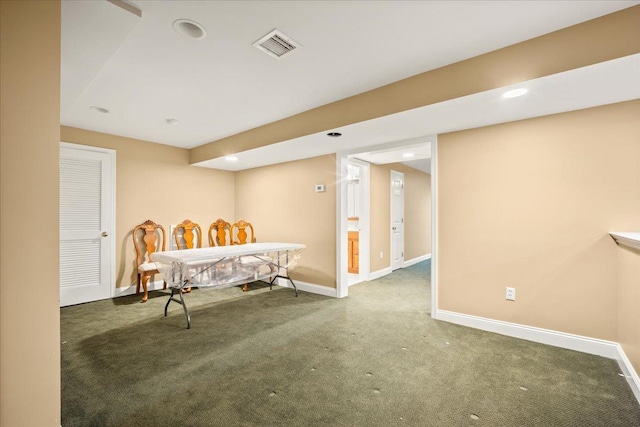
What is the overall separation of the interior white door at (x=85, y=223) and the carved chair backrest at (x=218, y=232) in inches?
55.8

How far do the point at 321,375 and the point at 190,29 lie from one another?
244cm

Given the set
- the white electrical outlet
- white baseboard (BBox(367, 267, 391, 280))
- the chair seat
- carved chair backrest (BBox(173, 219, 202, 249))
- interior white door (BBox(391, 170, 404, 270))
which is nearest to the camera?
the white electrical outlet

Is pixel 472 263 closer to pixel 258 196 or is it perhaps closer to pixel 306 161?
pixel 306 161

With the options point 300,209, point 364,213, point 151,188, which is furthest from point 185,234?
point 364,213

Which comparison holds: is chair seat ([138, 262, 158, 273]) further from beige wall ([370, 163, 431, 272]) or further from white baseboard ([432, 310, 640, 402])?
white baseboard ([432, 310, 640, 402])

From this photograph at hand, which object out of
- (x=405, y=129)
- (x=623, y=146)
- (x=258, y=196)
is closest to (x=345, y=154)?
(x=405, y=129)

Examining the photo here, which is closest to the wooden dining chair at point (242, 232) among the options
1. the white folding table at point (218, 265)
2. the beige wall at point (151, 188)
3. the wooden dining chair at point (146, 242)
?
the beige wall at point (151, 188)

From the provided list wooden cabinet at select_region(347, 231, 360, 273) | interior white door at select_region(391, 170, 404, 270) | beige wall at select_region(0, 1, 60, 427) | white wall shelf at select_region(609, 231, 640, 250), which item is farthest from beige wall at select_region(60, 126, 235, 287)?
white wall shelf at select_region(609, 231, 640, 250)

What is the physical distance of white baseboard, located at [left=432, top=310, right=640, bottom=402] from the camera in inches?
76.2

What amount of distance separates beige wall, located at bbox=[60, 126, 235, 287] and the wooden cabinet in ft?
8.18

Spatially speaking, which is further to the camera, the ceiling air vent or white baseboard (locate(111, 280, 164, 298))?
white baseboard (locate(111, 280, 164, 298))

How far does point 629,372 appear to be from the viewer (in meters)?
1.88

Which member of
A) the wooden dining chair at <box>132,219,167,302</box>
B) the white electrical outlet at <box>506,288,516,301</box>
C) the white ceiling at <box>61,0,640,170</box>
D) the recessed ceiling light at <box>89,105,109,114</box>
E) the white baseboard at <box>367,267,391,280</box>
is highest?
the recessed ceiling light at <box>89,105,109,114</box>

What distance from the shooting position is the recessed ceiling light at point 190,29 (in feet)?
5.49
